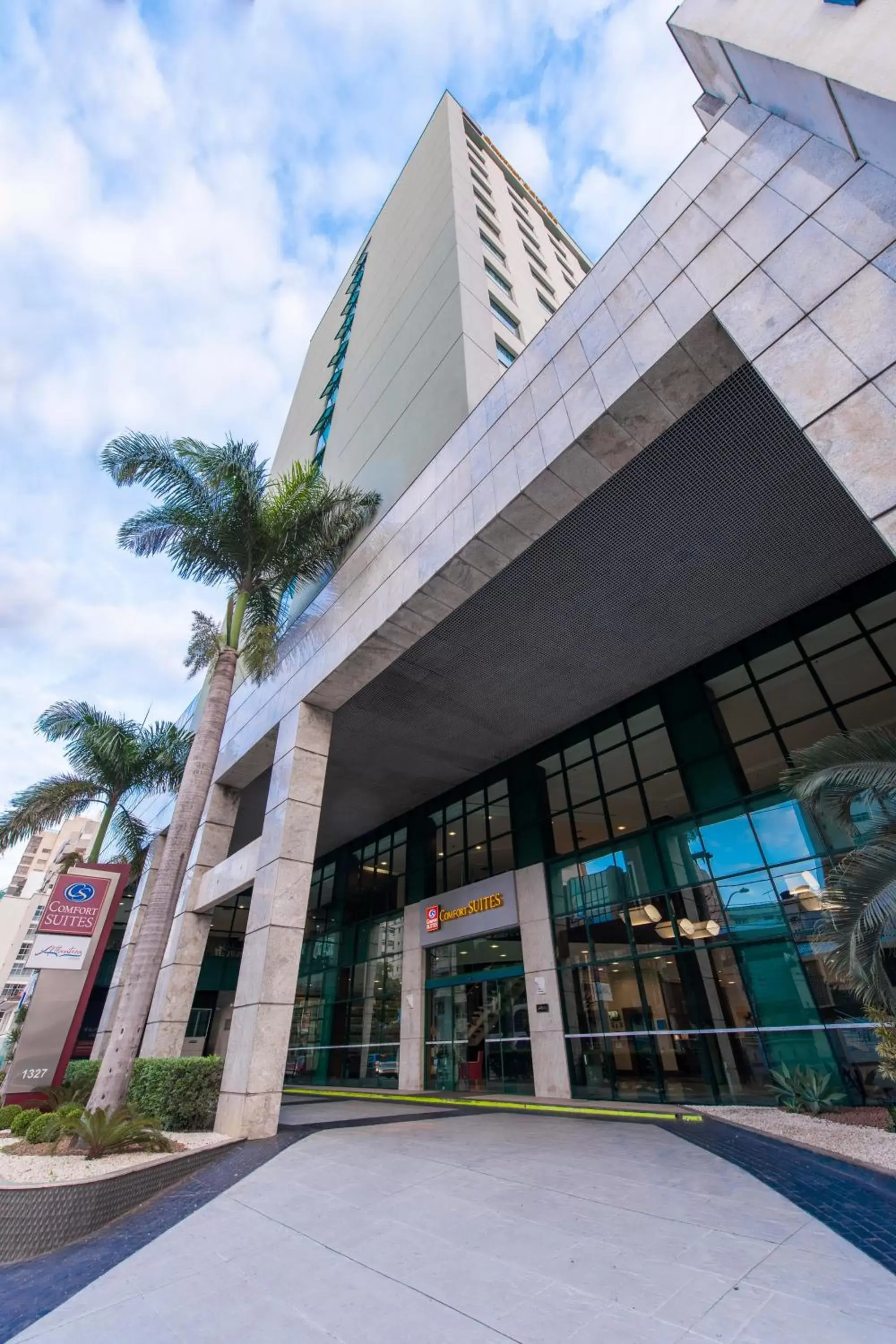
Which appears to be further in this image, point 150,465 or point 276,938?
point 150,465

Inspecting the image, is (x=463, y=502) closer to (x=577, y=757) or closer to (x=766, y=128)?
(x=766, y=128)

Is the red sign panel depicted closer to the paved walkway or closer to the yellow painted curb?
the yellow painted curb

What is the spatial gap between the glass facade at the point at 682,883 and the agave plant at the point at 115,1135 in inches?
366

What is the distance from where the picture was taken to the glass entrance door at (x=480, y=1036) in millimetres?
14672

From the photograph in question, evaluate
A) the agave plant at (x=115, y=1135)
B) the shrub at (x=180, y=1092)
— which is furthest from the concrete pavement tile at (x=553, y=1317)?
the shrub at (x=180, y=1092)

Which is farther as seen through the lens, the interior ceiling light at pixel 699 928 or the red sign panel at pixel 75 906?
the red sign panel at pixel 75 906

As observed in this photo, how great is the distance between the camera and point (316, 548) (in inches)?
529

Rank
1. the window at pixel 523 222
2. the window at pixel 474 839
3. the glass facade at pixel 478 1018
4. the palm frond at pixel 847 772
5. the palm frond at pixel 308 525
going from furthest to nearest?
the window at pixel 523 222, the window at pixel 474 839, the glass facade at pixel 478 1018, the palm frond at pixel 308 525, the palm frond at pixel 847 772

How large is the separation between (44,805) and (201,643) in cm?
850

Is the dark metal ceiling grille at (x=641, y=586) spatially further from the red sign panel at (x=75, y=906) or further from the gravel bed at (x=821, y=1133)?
the gravel bed at (x=821, y=1133)

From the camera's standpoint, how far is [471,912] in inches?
667

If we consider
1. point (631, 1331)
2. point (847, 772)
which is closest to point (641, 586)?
point (847, 772)

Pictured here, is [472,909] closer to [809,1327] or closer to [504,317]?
[809,1327]

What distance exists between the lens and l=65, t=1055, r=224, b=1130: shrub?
9242 mm
